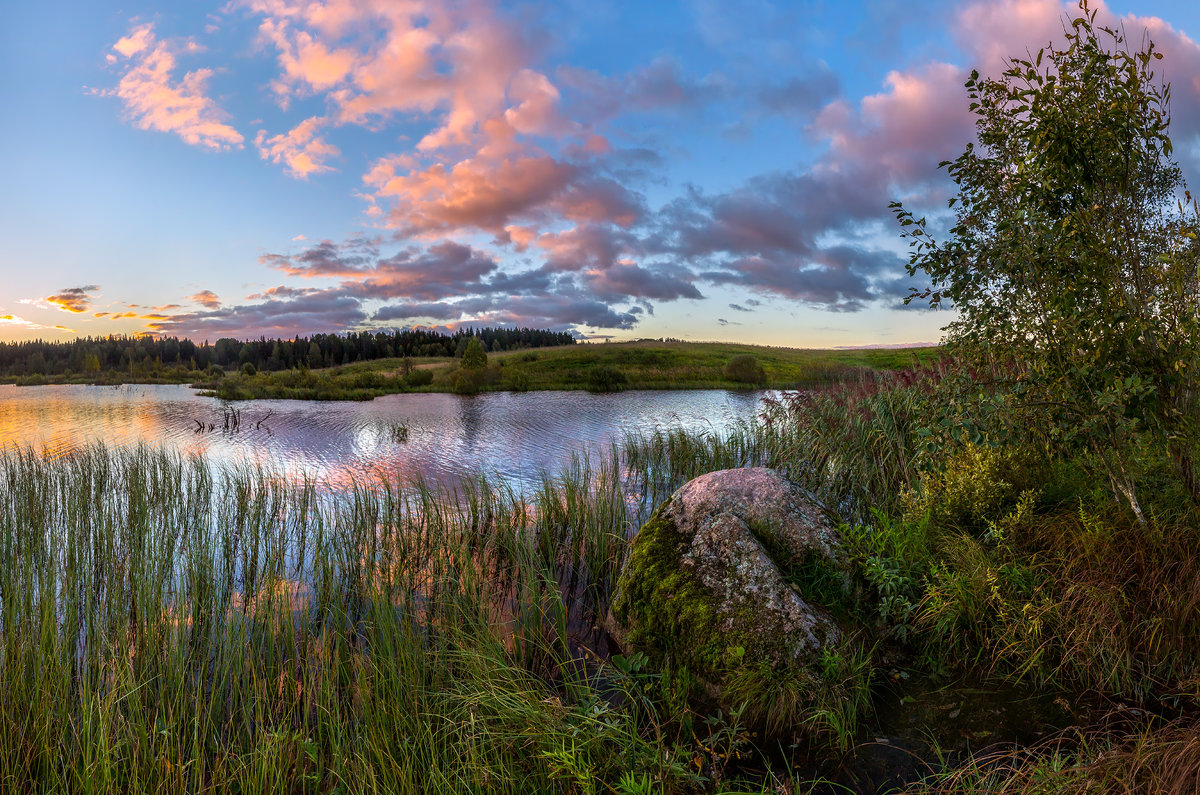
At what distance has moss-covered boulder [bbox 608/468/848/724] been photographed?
3.99 m

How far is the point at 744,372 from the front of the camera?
46.0 metres

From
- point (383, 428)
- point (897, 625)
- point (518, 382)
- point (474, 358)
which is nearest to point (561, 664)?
point (897, 625)

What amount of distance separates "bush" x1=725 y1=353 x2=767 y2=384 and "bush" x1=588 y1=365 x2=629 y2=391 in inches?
358

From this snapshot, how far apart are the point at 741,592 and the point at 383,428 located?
19.9m

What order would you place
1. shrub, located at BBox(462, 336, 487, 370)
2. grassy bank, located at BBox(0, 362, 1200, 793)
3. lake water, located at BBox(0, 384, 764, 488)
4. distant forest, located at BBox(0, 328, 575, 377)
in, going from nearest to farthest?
grassy bank, located at BBox(0, 362, 1200, 793)
lake water, located at BBox(0, 384, 764, 488)
shrub, located at BBox(462, 336, 487, 370)
distant forest, located at BBox(0, 328, 575, 377)

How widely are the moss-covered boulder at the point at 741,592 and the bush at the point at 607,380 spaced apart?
35.5 m

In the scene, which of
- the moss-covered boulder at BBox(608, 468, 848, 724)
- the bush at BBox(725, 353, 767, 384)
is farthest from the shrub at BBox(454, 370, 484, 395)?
the moss-covered boulder at BBox(608, 468, 848, 724)

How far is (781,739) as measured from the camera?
3.69 m

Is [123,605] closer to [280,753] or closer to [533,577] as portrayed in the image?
[280,753]

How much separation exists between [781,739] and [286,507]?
850cm

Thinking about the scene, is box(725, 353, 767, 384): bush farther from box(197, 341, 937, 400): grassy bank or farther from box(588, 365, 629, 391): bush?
box(588, 365, 629, 391): bush

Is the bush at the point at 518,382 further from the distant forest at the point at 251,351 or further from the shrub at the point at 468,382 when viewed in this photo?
the distant forest at the point at 251,351

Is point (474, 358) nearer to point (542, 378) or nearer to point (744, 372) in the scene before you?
point (542, 378)

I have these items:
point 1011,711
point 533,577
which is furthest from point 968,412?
point 533,577
